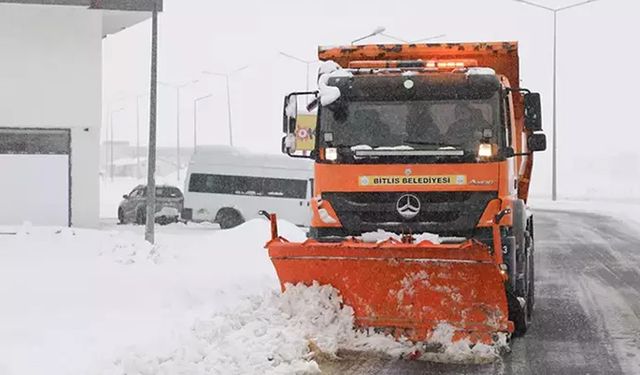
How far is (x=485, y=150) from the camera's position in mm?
8617

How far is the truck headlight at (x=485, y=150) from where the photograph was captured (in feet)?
28.2

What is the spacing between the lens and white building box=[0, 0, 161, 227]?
19.9 m

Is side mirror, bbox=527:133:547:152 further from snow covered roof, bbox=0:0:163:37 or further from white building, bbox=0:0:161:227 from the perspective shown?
white building, bbox=0:0:161:227

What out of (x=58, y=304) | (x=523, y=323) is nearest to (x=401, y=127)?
(x=523, y=323)

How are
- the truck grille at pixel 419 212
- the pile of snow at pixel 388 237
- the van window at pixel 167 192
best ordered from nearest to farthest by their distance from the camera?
the pile of snow at pixel 388 237, the truck grille at pixel 419 212, the van window at pixel 167 192

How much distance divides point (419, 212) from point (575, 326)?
2.87 m

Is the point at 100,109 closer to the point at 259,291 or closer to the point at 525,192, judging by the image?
the point at 259,291

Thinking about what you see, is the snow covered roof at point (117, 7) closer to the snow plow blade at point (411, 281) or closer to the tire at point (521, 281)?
the tire at point (521, 281)

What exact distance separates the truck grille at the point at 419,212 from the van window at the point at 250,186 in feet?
61.3

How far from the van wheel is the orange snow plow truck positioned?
18.8 meters

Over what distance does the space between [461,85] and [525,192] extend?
9.31 feet

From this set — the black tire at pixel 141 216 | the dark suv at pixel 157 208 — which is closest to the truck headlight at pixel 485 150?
the dark suv at pixel 157 208

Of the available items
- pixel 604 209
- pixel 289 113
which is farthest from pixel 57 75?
pixel 604 209

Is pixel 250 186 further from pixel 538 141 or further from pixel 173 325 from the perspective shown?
pixel 173 325
